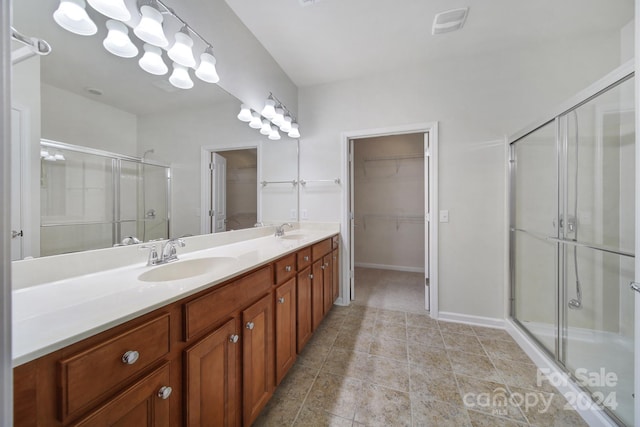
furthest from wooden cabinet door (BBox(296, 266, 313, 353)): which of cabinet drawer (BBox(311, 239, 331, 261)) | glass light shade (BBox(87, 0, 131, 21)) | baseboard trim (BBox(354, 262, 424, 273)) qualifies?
baseboard trim (BBox(354, 262, 424, 273))

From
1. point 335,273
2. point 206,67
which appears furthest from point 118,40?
point 335,273

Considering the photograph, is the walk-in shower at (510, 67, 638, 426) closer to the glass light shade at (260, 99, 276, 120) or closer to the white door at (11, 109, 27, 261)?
the glass light shade at (260, 99, 276, 120)

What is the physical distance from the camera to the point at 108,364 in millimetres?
568

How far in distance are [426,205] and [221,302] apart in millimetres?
2170

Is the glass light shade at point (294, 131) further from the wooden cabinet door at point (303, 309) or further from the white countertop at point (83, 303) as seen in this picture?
the white countertop at point (83, 303)

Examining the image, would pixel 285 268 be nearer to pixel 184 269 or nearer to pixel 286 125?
pixel 184 269

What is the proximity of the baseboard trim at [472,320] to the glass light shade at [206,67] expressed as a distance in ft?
9.22

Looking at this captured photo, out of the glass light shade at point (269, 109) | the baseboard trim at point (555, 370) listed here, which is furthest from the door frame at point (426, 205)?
the glass light shade at point (269, 109)

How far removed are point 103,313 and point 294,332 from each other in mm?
1140

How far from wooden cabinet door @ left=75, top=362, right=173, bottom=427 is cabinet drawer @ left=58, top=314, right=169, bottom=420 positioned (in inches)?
1.2

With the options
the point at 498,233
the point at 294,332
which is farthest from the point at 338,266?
the point at 498,233

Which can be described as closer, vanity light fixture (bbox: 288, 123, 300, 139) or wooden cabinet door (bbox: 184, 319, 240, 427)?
wooden cabinet door (bbox: 184, 319, 240, 427)

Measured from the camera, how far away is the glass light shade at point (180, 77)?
52.3 inches

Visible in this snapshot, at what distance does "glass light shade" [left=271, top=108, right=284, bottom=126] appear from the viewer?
2.16m
